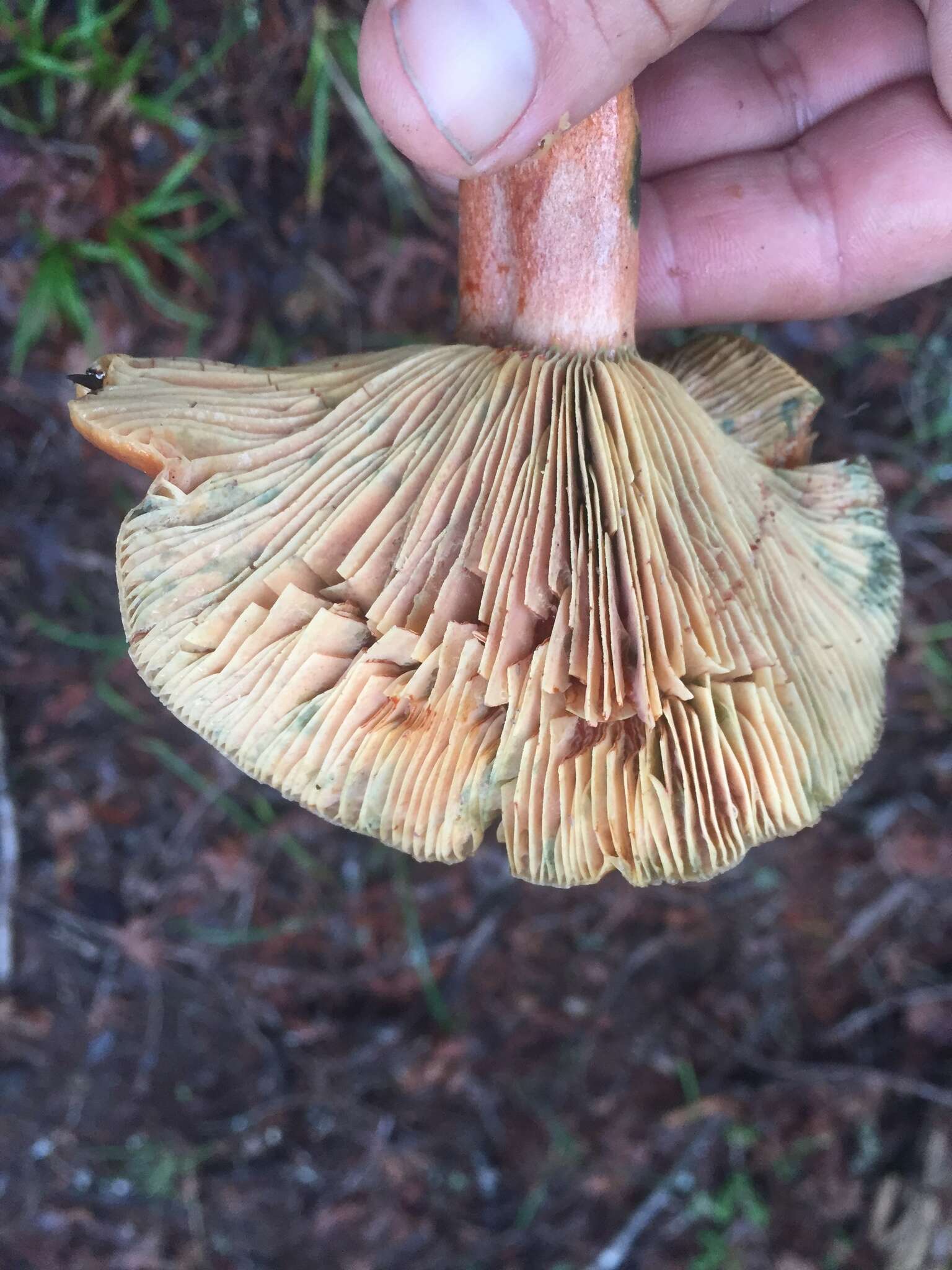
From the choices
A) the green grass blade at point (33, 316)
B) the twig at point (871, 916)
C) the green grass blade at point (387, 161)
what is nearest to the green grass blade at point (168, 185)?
the green grass blade at point (33, 316)

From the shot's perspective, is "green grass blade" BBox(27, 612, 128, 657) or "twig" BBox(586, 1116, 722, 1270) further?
"twig" BBox(586, 1116, 722, 1270)

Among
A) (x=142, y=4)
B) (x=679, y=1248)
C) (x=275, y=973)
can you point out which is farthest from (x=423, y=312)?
(x=679, y=1248)

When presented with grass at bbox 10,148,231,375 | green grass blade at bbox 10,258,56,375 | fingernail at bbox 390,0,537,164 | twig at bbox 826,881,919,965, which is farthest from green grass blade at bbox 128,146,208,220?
twig at bbox 826,881,919,965

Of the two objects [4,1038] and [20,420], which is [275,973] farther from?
[20,420]

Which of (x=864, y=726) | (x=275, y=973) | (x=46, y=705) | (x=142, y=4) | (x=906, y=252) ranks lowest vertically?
(x=275, y=973)

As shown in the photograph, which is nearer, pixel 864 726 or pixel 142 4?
pixel 864 726

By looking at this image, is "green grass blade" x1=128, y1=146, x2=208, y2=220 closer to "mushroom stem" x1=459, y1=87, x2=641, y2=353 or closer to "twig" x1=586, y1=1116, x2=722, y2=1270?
"mushroom stem" x1=459, y1=87, x2=641, y2=353

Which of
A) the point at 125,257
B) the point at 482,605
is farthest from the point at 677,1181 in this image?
the point at 125,257
